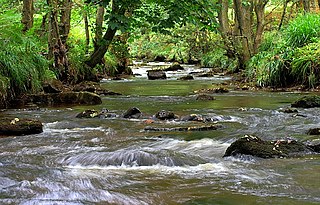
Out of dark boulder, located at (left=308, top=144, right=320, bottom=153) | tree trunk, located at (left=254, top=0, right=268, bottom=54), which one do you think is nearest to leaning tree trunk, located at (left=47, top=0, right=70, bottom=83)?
tree trunk, located at (left=254, top=0, right=268, bottom=54)

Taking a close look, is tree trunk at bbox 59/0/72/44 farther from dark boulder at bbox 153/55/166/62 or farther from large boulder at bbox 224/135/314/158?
dark boulder at bbox 153/55/166/62

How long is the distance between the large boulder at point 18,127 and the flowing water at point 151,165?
0.15 metres

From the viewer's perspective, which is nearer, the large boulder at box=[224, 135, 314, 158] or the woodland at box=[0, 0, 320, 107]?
the large boulder at box=[224, 135, 314, 158]

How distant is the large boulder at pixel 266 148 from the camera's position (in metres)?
4.43

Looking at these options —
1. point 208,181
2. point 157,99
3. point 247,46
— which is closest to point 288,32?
point 247,46

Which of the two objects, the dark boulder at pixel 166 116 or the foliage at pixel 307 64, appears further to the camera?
the foliage at pixel 307 64

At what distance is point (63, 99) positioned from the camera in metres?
9.37

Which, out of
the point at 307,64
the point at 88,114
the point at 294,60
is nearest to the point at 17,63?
the point at 88,114

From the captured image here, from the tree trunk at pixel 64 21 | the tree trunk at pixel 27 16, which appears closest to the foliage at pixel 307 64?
the tree trunk at pixel 64 21

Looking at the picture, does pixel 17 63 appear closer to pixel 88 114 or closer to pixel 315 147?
pixel 88 114

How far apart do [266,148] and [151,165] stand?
4.11 ft

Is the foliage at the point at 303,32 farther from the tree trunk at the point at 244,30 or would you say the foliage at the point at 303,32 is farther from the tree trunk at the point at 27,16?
the tree trunk at the point at 27,16

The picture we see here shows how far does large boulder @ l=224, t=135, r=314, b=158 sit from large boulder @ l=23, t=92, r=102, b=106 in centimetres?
525

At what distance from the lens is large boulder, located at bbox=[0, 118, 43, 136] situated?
5914 mm
